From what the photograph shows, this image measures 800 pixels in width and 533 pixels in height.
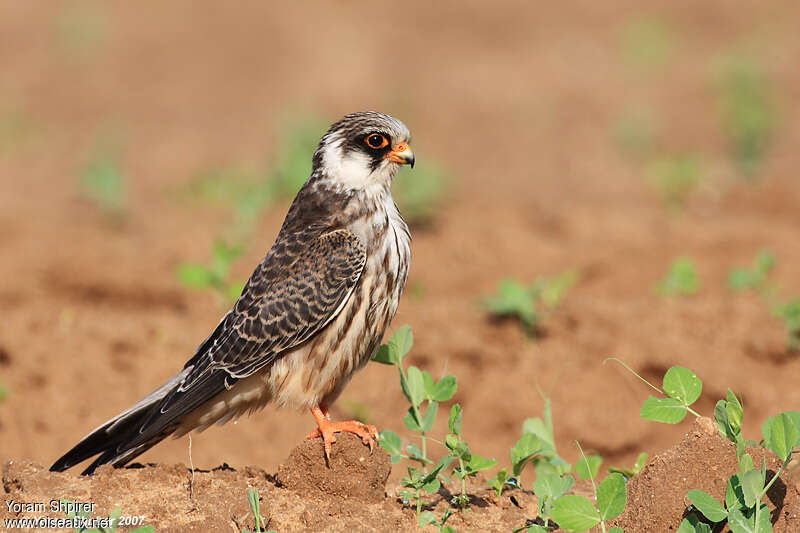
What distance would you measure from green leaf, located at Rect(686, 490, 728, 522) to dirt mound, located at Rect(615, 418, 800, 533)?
0.76ft

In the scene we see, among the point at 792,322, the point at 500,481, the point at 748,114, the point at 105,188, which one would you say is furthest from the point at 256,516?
the point at 748,114

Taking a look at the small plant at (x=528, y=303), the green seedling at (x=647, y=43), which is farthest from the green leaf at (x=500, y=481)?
the green seedling at (x=647, y=43)

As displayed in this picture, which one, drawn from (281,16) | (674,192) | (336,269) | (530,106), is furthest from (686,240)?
(281,16)

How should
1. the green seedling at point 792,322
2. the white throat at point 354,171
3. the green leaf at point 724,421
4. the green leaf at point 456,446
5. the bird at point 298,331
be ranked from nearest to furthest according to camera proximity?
1. the green leaf at point 724,421
2. the green leaf at point 456,446
3. the bird at point 298,331
4. the white throat at point 354,171
5. the green seedling at point 792,322

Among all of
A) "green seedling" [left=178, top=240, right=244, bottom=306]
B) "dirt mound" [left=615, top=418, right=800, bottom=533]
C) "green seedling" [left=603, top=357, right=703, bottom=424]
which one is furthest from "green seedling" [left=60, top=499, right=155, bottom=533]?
"green seedling" [left=178, top=240, right=244, bottom=306]

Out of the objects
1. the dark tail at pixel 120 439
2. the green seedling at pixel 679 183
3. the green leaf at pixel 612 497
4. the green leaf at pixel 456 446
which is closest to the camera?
the green leaf at pixel 612 497

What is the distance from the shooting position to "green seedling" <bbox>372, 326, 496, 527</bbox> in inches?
167

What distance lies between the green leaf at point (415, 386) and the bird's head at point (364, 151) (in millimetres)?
1055

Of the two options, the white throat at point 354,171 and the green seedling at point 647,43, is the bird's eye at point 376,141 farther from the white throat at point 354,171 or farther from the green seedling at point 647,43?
the green seedling at point 647,43

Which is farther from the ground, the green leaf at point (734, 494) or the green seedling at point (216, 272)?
the green seedling at point (216, 272)

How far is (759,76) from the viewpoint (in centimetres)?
1440

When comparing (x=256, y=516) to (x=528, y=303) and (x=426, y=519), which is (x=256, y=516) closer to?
(x=426, y=519)

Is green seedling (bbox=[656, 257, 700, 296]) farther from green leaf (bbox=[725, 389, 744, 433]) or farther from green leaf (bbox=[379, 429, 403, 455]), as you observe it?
green leaf (bbox=[725, 389, 744, 433])

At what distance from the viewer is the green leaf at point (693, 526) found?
3.71 metres
